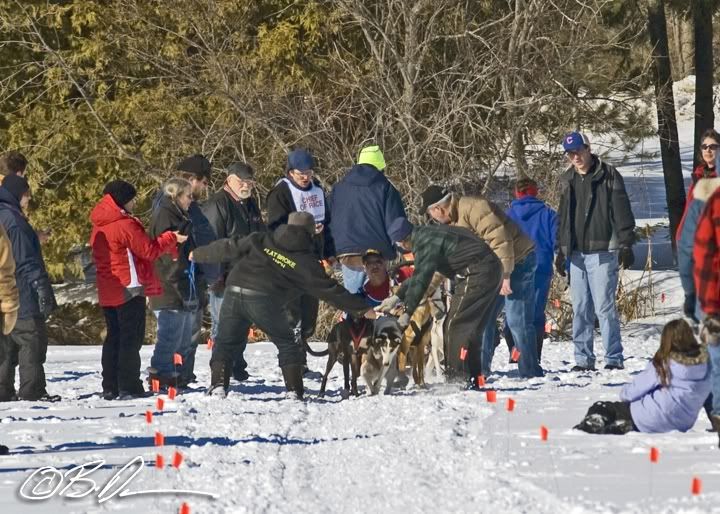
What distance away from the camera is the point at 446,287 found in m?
12.6

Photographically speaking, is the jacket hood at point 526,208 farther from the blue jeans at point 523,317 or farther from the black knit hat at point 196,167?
the black knit hat at point 196,167

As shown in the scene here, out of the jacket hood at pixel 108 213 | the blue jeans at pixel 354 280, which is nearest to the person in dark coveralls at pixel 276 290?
the jacket hood at pixel 108 213

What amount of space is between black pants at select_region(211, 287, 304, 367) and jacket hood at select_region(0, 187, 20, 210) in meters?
1.70

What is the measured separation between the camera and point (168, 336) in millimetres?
12094

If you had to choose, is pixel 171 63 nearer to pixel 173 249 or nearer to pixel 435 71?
pixel 435 71

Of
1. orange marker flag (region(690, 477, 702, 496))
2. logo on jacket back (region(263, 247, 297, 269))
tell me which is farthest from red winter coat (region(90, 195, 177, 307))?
orange marker flag (region(690, 477, 702, 496))

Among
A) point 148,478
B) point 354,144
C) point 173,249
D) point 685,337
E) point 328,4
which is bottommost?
point 148,478

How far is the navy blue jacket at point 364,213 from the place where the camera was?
12.5 m

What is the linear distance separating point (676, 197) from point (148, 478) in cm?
2296

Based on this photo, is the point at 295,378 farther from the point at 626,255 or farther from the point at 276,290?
the point at 626,255

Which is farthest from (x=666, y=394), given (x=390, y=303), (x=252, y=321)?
(x=252, y=321)

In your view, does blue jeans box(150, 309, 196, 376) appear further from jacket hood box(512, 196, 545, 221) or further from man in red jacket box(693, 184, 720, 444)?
man in red jacket box(693, 184, 720, 444)

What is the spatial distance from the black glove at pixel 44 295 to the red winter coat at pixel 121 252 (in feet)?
1.53

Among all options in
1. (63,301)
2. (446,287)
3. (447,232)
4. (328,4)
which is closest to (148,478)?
(447,232)
